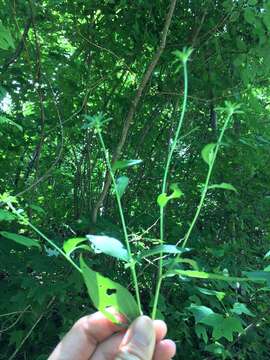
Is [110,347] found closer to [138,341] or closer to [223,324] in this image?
[138,341]

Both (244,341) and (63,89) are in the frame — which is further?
(244,341)

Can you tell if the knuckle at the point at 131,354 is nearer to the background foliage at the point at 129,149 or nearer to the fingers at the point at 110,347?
the fingers at the point at 110,347

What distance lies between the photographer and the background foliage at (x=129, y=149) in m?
2.23

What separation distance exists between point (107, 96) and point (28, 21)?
23.8 inches

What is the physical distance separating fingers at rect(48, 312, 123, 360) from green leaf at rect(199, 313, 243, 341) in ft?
1.74

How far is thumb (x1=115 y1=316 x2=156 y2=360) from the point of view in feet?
3.05

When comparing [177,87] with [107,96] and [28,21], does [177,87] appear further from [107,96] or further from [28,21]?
[28,21]

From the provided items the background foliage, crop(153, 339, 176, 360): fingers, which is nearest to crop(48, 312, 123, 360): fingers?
crop(153, 339, 176, 360): fingers

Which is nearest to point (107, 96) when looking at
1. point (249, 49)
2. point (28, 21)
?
point (28, 21)

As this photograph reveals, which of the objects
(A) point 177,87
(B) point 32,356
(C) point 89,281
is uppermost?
(A) point 177,87

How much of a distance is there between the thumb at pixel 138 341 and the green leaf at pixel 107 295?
28 mm

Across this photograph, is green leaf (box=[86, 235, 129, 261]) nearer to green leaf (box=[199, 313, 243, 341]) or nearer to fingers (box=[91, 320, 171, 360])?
fingers (box=[91, 320, 171, 360])

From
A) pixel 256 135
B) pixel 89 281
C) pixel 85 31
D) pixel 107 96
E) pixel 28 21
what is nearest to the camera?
pixel 89 281

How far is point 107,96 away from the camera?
2.62 m
